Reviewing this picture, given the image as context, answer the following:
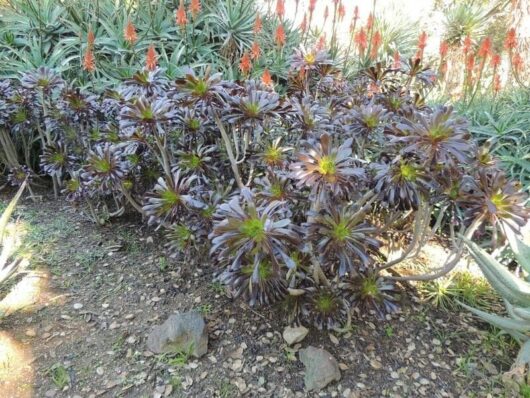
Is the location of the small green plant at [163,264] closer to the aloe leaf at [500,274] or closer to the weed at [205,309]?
the weed at [205,309]

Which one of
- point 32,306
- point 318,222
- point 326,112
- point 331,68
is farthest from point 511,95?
A: point 32,306

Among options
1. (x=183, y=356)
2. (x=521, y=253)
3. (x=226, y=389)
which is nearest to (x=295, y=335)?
(x=226, y=389)

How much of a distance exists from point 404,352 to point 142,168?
168 cm

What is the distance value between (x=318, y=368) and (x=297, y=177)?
0.81m

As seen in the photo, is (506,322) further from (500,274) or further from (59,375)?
(59,375)

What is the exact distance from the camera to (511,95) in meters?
4.34

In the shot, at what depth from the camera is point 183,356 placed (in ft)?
6.47

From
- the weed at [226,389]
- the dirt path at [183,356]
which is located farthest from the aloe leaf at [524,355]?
the weed at [226,389]

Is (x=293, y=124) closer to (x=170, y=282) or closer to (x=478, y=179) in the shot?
(x=478, y=179)

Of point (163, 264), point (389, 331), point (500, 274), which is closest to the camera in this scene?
point (500, 274)

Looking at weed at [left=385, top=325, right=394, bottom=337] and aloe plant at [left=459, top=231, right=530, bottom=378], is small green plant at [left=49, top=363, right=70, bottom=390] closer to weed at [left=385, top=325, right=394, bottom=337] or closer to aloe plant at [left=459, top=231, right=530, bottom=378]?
weed at [left=385, top=325, right=394, bottom=337]

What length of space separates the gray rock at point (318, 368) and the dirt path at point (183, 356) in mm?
37

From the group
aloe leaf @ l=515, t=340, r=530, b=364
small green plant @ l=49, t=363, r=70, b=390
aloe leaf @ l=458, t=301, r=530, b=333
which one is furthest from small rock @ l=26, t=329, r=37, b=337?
aloe leaf @ l=515, t=340, r=530, b=364

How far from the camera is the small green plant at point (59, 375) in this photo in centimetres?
187
